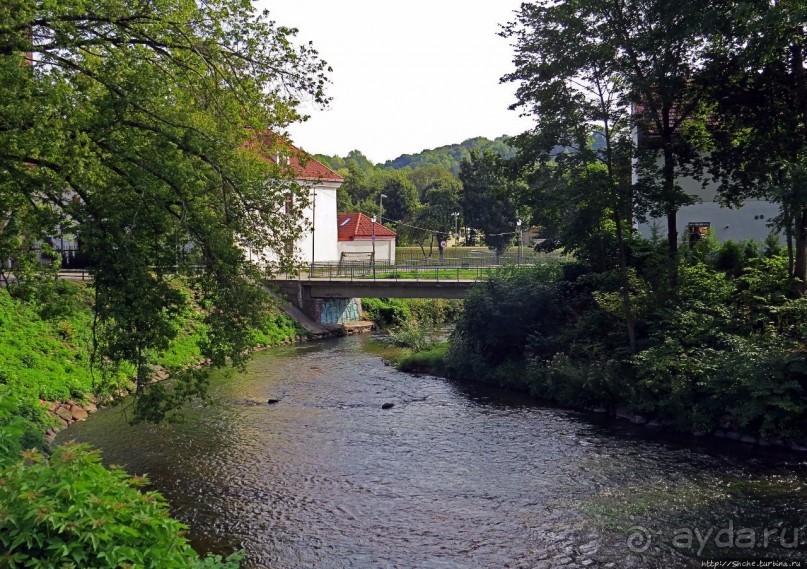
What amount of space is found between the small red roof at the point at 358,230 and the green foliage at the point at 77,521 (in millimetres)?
57593

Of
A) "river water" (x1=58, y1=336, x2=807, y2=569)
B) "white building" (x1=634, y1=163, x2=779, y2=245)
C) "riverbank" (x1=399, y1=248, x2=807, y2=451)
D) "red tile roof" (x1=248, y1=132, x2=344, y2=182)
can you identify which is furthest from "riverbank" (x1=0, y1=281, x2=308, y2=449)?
"white building" (x1=634, y1=163, x2=779, y2=245)

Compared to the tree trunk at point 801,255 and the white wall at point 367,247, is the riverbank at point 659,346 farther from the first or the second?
the white wall at point 367,247

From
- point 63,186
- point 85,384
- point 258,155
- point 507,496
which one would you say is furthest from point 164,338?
point 85,384

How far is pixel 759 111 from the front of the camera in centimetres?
2066

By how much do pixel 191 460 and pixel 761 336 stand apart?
1449 cm

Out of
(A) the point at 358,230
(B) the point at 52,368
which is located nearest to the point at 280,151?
(B) the point at 52,368

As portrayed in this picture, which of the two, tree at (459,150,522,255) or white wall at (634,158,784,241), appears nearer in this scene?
white wall at (634,158,784,241)

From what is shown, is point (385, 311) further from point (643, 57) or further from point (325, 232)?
point (643, 57)

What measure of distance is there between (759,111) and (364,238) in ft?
148

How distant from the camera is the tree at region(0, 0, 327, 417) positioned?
10711mm

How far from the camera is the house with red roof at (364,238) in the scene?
6334 centimetres

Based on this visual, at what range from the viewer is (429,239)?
3287 inches

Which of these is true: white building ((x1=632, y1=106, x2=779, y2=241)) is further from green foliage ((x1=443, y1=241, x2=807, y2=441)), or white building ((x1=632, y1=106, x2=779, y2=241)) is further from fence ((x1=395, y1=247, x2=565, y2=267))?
green foliage ((x1=443, y1=241, x2=807, y2=441))

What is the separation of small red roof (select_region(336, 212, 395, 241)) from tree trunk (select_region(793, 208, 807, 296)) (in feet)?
150
